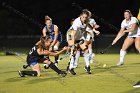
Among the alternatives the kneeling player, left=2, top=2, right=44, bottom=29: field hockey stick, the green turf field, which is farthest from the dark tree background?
the green turf field

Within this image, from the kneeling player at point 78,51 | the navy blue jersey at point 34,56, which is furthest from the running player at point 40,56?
the kneeling player at point 78,51

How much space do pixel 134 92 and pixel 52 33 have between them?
6421 millimetres

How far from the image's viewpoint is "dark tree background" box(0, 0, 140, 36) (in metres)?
39.2

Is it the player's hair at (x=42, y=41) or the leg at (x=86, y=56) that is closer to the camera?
the player's hair at (x=42, y=41)

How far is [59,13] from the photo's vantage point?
40.6 metres

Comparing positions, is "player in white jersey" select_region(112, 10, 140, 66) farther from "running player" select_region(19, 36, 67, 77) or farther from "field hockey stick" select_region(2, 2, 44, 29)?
"field hockey stick" select_region(2, 2, 44, 29)

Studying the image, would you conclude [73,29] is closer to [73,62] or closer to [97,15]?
[73,62]

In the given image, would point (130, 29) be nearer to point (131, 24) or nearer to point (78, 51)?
point (131, 24)

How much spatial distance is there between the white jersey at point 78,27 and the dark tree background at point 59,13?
23.8 metres

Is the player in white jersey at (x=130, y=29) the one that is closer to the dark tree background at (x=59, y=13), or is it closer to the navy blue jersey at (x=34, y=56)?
the navy blue jersey at (x=34, y=56)

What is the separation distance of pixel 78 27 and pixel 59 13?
86.6 feet

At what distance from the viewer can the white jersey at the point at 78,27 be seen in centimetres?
1422

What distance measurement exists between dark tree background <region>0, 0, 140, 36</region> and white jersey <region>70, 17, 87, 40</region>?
23836 mm

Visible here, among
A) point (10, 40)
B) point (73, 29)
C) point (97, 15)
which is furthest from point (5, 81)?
point (97, 15)
